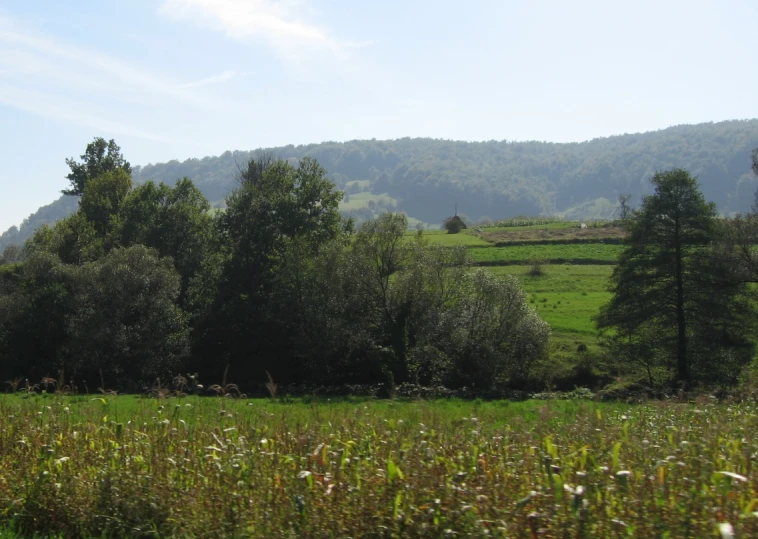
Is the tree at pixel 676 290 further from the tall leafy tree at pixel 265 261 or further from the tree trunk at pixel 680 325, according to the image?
the tall leafy tree at pixel 265 261

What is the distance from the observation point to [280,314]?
37.5 m

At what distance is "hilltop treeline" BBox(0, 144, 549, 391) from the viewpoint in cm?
3366

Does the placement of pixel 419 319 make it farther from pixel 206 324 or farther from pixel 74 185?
pixel 74 185

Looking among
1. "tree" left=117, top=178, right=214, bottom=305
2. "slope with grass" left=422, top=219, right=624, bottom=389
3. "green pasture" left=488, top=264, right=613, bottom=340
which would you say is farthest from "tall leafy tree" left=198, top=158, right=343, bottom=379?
"green pasture" left=488, top=264, right=613, bottom=340

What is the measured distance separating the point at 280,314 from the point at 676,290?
848 inches

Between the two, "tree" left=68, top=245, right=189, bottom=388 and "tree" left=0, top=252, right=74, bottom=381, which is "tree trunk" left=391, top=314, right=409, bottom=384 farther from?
"tree" left=0, top=252, right=74, bottom=381

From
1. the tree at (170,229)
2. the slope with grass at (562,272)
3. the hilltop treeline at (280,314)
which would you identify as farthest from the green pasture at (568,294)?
the tree at (170,229)

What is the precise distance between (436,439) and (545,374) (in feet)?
88.3

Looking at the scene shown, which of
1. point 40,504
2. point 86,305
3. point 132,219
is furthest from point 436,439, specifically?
point 132,219

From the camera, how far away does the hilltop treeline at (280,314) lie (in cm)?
3366

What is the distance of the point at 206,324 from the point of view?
3897 cm

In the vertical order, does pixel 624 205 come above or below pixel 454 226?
above

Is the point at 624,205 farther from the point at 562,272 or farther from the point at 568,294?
the point at 568,294

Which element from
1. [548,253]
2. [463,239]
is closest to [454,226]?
[463,239]
